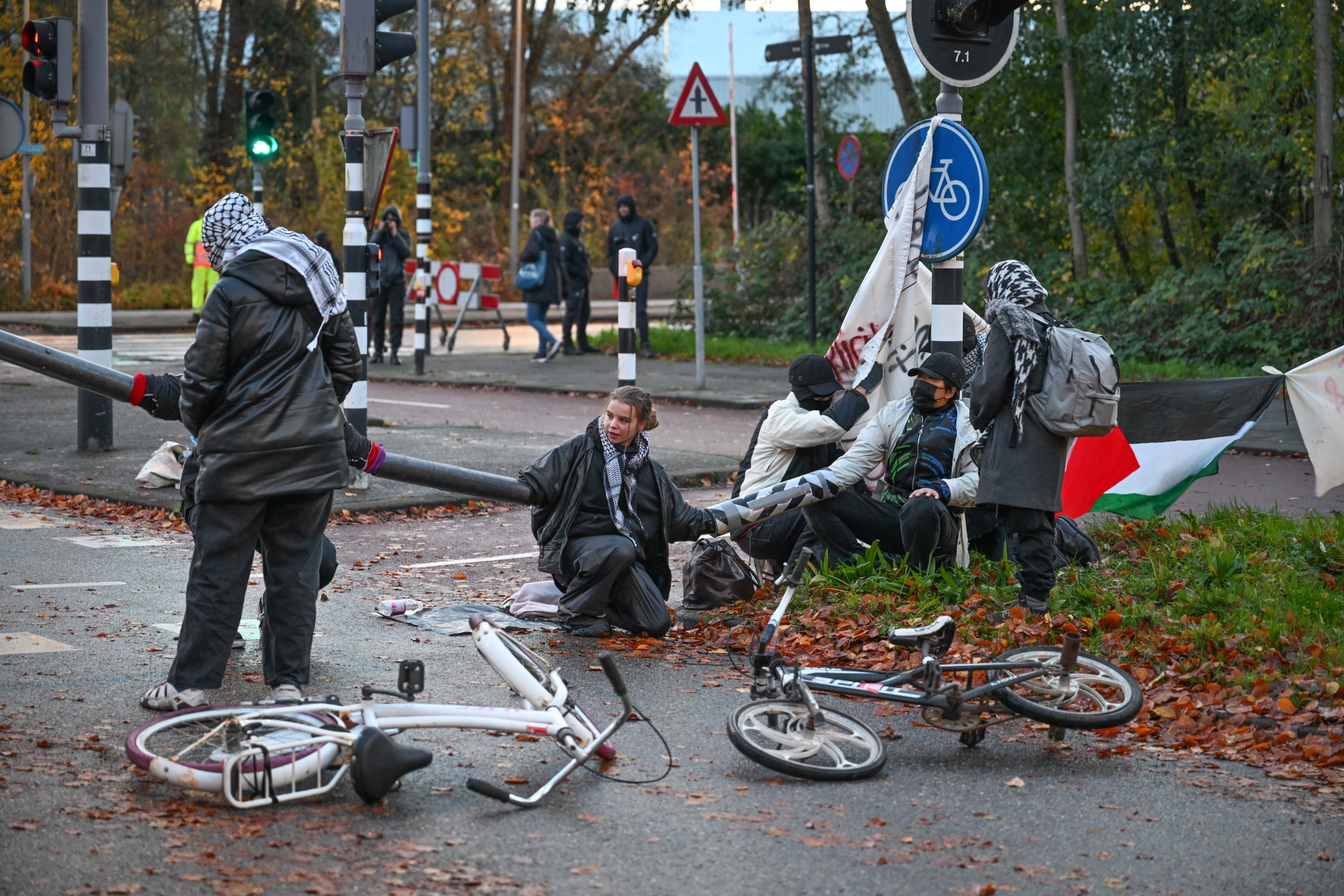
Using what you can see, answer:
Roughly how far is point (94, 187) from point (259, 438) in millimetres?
7596

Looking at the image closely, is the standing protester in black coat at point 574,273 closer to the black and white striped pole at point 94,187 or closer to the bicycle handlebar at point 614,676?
the black and white striped pole at point 94,187

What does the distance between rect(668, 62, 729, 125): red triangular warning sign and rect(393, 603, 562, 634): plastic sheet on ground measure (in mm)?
10038

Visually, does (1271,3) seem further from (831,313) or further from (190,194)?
(190,194)

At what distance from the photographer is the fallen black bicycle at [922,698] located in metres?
5.17

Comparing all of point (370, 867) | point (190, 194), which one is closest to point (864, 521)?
point (370, 867)

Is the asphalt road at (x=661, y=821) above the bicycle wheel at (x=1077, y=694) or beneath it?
beneath

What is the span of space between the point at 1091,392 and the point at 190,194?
3256 cm

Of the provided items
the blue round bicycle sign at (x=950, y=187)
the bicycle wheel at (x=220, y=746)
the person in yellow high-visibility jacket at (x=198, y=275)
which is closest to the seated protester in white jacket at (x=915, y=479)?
the blue round bicycle sign at (x=950, y=187)

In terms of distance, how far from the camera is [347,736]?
4715mm

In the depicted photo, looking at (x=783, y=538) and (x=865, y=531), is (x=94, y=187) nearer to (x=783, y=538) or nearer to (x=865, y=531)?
(x=783, y=538)

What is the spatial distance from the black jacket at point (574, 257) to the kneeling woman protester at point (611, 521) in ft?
52.4

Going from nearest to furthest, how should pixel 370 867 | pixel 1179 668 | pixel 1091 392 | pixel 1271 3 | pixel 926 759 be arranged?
pixel 370 867 < pixel 926 759 < pixel 1179 668 < pixel 1091 392 < pixel 1271 3

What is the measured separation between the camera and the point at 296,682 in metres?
5.86

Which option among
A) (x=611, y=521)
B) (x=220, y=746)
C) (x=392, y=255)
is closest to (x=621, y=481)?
(x=611, y=521)
